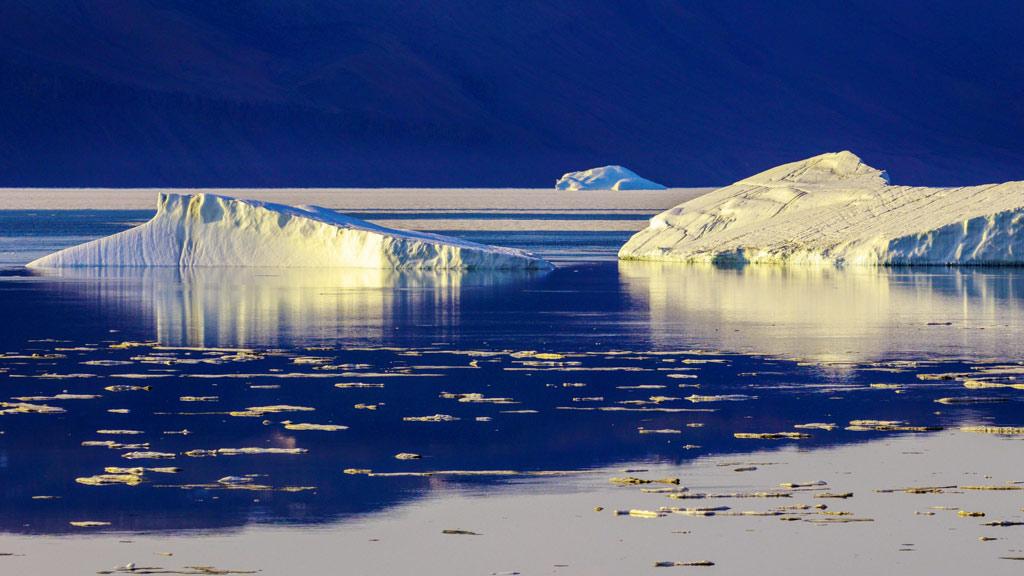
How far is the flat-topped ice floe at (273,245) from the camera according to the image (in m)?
26.7

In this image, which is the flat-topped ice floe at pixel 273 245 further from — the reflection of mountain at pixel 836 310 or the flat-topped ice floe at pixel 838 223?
the flat-topped ice floe at pixel 838 223

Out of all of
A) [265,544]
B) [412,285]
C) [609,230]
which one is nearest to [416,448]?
[265,544]

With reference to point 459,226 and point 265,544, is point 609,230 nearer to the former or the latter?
point 459,226

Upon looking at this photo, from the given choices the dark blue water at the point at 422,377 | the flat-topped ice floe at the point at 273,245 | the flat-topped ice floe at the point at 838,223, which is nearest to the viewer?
the dark blue water at the point at 422,377

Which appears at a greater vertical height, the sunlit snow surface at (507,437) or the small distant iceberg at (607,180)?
the small distant iceberg at (607,180)

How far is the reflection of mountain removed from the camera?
1514cm

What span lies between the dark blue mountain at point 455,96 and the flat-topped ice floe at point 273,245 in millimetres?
148147

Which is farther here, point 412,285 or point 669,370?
point 412,285

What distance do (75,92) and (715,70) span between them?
2532 inches

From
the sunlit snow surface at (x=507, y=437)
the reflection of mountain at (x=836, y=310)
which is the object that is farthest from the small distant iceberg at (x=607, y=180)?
the sunlit snow surface at (x=507, y=437)

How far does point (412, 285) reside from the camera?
2334 centimetres

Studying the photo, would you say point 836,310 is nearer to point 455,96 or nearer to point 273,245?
point 273,245

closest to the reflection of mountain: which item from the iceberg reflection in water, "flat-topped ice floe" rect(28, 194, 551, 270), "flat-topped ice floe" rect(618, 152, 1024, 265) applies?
"flat-topped ice floe" rect(618, 152, 1024, 265)

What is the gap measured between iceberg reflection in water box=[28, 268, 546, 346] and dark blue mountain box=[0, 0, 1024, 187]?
15081 cm
